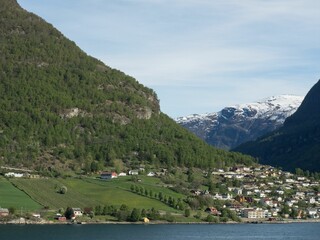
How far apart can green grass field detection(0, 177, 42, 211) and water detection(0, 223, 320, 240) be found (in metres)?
12.9

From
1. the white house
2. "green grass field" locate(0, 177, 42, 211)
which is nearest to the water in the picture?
the white house

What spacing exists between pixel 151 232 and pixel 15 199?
130 ft

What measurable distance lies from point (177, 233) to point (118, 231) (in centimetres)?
1192

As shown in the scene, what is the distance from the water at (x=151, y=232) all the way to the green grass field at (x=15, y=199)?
1286 cm

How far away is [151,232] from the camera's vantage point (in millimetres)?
159250

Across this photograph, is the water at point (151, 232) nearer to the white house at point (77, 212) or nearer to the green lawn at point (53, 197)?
the white house at point (77, 212)

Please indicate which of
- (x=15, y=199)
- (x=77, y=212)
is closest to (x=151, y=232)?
(x=77, y=212)

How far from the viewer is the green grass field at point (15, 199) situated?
178 m

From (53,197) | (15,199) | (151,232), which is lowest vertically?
(151,232)

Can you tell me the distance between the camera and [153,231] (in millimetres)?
162125

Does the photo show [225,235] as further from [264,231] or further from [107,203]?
[107,203]

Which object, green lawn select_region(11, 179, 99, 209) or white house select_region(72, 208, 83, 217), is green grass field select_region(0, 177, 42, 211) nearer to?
green lawn select_region(11, 179, 99, 209)

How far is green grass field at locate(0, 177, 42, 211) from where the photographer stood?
17788 centimetres

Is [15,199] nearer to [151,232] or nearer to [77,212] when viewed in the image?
[77,212]
